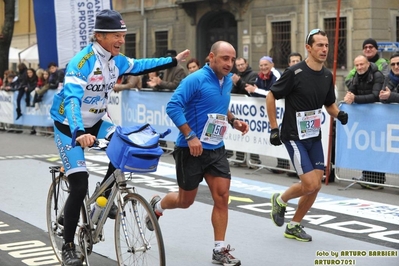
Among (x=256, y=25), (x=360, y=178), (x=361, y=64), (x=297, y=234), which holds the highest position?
(x=256, y=25)

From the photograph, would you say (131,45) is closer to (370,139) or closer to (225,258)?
(370,139)

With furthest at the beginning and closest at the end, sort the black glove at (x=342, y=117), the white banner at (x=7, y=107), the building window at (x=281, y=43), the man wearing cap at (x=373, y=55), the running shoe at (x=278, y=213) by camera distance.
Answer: the building window at (x=281, y=43)
the white banner at (x=7, y=107)
the man wearing cap at (x=373, y=55)
the running shoe at (x=278, y=213)
the black glove at (x=342, y=117)

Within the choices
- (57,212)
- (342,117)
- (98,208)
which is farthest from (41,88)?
(98,208)

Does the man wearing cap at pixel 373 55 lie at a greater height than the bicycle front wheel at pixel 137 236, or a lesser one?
greater

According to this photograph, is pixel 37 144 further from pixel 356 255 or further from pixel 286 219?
pixel 356 255

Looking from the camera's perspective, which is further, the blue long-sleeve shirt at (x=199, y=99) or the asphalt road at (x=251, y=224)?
the asphalt road at (x=251, y=224)

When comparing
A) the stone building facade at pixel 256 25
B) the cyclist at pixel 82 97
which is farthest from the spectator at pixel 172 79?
the stone building facade at pixel 256 25

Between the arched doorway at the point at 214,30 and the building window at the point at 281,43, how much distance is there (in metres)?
2.57

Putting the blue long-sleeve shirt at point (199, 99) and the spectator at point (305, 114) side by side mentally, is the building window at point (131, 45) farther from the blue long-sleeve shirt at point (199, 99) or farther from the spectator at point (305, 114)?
the blue long-sleeve shirt at point (199, 99)

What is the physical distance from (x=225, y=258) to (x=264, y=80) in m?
6.32

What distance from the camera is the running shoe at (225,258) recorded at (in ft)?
19.7

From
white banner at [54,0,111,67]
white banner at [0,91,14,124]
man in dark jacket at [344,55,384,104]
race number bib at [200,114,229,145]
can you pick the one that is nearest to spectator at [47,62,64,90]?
white banner at [54,0,111,67]

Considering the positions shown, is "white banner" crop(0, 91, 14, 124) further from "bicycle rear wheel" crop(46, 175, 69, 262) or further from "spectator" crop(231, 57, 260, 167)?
"bicycle rear wheel" crop(46, 175, 69, 262)

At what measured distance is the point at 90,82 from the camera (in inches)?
219
